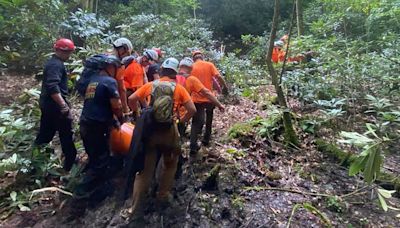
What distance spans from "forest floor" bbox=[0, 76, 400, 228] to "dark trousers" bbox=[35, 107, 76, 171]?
45 centimetres

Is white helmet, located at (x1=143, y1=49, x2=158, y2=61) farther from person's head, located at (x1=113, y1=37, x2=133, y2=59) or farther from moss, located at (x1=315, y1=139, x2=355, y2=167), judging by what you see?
moss, located at (x1=315, y1=139, x2=355, y2=167)

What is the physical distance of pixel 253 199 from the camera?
554 cm

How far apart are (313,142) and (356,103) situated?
1.67 meters

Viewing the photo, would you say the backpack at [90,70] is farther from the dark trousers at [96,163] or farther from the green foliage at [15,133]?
the green foliage at [15,133]

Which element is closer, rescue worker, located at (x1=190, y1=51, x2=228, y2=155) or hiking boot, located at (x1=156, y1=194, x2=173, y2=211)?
hiking boot, located at (x1=156, y1=194, x2=173, y2=211)

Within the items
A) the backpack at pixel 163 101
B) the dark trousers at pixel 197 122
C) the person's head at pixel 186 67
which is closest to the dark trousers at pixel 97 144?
the backpack at pixel 163 101

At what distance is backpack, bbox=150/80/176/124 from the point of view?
4.89 metres

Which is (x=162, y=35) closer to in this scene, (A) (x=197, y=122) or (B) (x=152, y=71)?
(B) (x=152, y=71)

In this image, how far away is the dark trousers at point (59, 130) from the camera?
19.5ft

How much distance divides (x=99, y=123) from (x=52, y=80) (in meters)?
1.07

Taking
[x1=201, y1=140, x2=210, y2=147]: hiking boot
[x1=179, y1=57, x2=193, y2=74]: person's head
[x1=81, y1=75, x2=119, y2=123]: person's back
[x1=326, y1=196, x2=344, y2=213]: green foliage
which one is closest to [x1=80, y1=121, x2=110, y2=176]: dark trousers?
[x1=81, y1=75, x2=119, y2=123]: person's back

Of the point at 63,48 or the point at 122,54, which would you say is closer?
the point at 63,48

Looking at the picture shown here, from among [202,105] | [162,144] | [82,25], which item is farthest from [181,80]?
[82,25]

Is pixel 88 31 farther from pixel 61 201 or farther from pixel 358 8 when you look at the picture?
pixel 358 8
